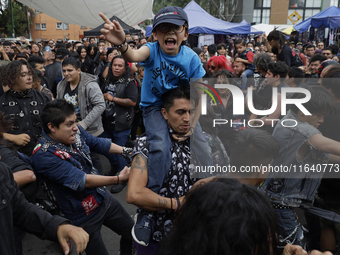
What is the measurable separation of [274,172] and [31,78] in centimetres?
313

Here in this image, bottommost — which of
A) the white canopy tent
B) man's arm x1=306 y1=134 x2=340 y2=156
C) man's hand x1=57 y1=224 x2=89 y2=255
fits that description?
man's hand x1=57 y1=224 x2=89 y2=255

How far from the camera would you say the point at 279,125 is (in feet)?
8.31

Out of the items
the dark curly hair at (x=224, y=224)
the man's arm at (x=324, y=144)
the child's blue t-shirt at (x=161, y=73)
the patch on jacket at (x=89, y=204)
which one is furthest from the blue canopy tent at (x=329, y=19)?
the dark curly hair at (x=224, y=224)

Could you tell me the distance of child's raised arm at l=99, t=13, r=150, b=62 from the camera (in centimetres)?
195

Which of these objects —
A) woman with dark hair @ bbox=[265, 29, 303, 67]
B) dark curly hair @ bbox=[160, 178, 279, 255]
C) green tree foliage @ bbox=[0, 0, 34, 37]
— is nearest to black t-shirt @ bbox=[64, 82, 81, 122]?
dark curly hair @ bbox=[160, 178, 279, 255]

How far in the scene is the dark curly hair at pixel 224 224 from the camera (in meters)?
1.00

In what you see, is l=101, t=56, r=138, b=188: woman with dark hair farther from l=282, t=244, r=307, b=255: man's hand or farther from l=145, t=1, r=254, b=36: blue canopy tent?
l=145, t=1, r=254, b=36: blue canopy tent

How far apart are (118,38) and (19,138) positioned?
200 cm

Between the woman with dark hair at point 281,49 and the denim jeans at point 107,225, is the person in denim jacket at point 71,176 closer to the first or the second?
the denim jeans at point 107,225

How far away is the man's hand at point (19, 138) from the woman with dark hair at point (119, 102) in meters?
1.66

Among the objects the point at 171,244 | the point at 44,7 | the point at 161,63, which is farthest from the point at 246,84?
the point at 44,7

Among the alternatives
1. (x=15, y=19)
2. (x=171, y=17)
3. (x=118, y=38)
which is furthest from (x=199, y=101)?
(x=15, y=19)

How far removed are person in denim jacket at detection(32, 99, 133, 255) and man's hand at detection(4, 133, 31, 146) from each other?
91 cm

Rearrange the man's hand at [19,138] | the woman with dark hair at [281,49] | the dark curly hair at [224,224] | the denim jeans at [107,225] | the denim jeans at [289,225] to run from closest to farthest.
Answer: the dark curly hair at [224,224], the denim jeans at [289,225], the denim jeans at [107,225], the man's hand at [19,138], the woman with dark hair at [281,49]
